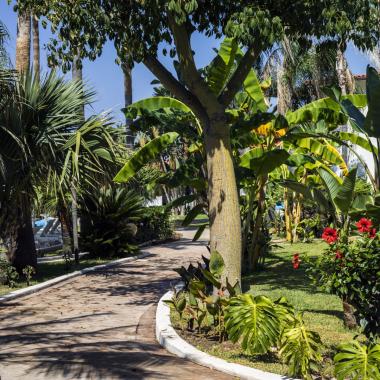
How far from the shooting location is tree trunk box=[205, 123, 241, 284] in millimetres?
9594

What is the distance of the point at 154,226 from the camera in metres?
26.8

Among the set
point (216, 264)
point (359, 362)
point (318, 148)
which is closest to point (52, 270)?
point (318, 148)

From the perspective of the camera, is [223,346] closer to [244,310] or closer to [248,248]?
[244,310]

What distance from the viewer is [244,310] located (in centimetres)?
707

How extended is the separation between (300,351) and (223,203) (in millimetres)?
3987

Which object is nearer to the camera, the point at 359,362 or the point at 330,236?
the point at 359,362

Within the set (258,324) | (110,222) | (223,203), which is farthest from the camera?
(110,222)

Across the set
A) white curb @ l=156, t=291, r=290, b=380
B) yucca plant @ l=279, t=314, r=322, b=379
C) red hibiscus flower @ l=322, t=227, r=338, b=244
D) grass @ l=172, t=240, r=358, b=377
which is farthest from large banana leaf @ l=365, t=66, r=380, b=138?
white curb @ l=156, t=291, r=290, b=380

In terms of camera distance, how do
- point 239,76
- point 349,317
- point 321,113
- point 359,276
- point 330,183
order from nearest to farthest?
point 359,276 < point 349,317 < point 239,76 < point 330,183 < point 321,113

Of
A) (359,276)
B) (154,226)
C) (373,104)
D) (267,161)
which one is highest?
(373,104)

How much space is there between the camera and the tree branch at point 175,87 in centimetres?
1004

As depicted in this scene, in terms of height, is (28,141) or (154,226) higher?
(28,141)

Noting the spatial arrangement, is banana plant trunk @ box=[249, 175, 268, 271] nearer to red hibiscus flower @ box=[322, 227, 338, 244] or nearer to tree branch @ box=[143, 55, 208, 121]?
tree branch @ box=[143, 55, 208, 121]

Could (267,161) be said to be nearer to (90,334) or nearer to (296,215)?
(90,334)
